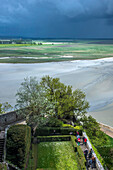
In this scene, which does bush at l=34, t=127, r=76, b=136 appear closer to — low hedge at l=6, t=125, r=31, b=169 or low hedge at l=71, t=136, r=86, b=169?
low hedge at l=71, t=136, r=86, b=169

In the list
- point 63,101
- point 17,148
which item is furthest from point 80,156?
point 63,101

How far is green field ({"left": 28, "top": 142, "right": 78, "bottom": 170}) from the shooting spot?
2659cm

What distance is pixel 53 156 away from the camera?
94.6ft

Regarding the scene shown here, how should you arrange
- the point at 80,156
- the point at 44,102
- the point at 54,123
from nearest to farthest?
the point at 80,156 → the point at 44,102 → the point at 54,123

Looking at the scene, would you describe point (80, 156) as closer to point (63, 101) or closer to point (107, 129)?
point (63, 101)

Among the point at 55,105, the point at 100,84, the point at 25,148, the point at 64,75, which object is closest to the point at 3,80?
the point at 64,75

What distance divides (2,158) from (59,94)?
19.2 metres

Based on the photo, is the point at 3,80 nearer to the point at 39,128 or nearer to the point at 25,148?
the point at 39,128

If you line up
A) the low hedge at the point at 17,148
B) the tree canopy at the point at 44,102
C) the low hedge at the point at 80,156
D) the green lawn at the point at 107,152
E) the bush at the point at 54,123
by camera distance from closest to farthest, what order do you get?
the low hedge at the point at 17,148 → the low hedge at the point at 80,156 → the green lawn at the point at 107,152 → the tree canopy at the point at 44,102 → the bush at the point at 54,123

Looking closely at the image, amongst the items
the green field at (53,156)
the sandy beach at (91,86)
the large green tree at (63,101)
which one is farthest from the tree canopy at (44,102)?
the sandy beach at (91,86)

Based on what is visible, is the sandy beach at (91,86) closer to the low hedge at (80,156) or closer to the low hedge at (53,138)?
the low hedge at (53,138)

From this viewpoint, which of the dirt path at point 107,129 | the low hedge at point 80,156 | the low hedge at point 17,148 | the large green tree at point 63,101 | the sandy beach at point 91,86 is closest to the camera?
the low hedge at point 17,148

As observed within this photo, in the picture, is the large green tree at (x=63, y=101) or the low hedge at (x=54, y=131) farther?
the large green tree at (x=63, y=101)

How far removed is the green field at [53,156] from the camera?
87.2 feet
